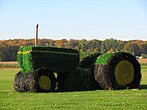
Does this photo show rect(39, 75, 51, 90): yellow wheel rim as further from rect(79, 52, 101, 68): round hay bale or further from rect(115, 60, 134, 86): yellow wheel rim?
rect(79, 52, 101, 68): round hay bale

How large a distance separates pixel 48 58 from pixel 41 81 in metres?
1.64

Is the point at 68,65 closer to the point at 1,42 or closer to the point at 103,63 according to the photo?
the point at 103,63

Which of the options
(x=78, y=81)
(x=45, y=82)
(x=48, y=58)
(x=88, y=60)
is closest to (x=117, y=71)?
(x=78, y=81)

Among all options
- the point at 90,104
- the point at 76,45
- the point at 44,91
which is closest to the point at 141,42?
the point at 76,45

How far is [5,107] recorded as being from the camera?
38.4ft

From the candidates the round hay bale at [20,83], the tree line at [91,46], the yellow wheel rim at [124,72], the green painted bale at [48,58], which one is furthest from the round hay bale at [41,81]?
the tree line at [91,46]

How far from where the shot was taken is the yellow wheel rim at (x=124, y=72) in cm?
1881

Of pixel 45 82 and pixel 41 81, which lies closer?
pixel 41 81

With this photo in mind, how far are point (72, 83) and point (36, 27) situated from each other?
4.72 m

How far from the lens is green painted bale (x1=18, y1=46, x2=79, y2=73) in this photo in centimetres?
1862

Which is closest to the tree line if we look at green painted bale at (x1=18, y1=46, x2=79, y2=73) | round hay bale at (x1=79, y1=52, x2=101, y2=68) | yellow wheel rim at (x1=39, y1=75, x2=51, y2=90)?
round hay bale at (x1=79, y1=52, x2=101, y2=68)

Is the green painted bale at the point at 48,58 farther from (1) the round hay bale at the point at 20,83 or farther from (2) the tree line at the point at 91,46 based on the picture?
(2) the tree line at the point at 91,46

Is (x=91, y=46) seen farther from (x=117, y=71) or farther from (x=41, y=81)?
(x=41, y=81)

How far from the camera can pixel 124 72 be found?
19.1 metres
